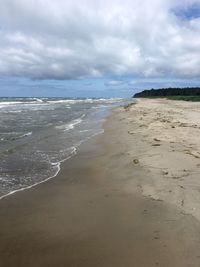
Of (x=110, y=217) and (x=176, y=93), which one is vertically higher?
(x=110, y=217)

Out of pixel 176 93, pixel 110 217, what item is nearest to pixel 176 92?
pixel 176 93

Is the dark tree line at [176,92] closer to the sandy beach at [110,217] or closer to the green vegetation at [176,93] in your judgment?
the green vegetation at [176,93]

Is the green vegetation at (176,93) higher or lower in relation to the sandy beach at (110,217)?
lower

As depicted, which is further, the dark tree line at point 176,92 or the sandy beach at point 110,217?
the dark tree line at point 176,92

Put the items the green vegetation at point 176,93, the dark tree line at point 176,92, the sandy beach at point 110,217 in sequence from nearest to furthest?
the sandy beach at point 110,217
the green vegetation at point 176,93
the dark tree line at point 176,92

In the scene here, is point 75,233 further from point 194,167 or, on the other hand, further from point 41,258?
point 194,167

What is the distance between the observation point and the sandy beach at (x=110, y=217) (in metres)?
5.59

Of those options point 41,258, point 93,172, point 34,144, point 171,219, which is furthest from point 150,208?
point 34,144

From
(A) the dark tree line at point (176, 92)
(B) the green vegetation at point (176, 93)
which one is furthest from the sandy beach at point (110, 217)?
(A) the dark tree line at point (176, 92)

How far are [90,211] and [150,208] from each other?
119 cm

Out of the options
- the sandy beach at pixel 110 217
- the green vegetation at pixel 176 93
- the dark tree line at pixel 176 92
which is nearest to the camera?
the sandy beach at pixel 110 217

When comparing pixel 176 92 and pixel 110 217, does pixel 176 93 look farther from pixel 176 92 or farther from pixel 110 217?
pixel 110 217

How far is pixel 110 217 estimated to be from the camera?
23.8 ft

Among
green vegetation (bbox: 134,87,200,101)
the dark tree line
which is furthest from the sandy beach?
the dark tree line
